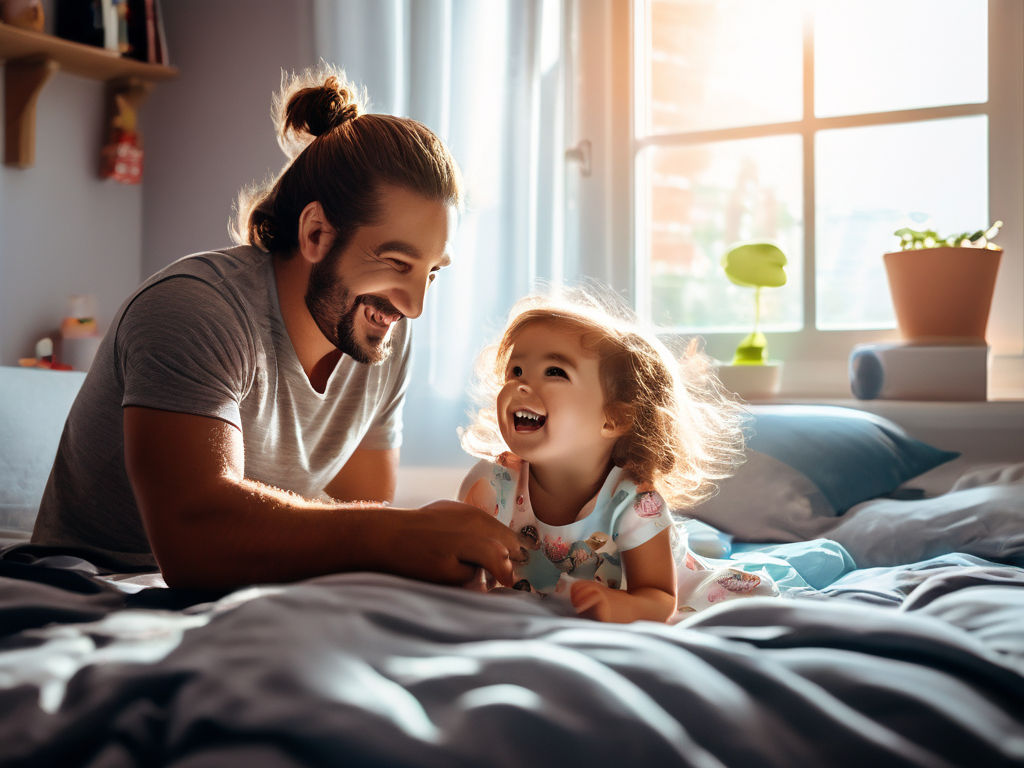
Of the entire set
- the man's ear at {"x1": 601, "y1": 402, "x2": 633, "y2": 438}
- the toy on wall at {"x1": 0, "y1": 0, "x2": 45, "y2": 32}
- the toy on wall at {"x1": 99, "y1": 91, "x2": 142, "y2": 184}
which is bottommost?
the man's ear at {"x1": 601, "y1": 402, "x2": 633, "y2": 438}

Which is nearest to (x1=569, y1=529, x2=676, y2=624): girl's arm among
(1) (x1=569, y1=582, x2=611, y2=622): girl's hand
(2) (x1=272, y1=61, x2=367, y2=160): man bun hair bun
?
(1) (x1=569, y1=582, x2=611, y2=622): girl's hand

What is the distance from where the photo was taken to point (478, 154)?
2.36 metres

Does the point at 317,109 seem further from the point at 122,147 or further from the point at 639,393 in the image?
the point at 122,147

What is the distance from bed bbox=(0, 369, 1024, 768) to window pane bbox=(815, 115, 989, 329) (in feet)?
5.40

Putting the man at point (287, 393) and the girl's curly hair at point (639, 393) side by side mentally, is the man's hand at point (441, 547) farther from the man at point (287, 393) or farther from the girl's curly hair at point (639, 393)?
the girl's curly hair at point (639, 393)

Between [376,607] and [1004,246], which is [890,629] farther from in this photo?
Answer: [1004,246]

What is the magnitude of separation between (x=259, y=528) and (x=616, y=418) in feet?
1.63

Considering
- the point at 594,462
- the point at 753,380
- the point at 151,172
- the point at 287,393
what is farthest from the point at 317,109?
the point at 151,172

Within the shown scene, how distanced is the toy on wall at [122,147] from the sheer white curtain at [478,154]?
0.90m

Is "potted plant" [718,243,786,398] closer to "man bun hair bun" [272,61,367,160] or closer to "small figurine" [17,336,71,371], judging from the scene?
"man bun hair bun" [272,61,367,160]

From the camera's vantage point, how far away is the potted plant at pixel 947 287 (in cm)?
194

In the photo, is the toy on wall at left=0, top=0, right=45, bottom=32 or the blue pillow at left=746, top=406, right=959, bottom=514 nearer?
the blue pillow at left=746, top=406, right=959, bottom=514

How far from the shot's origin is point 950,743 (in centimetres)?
50

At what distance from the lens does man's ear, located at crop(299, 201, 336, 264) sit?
4.34ft
